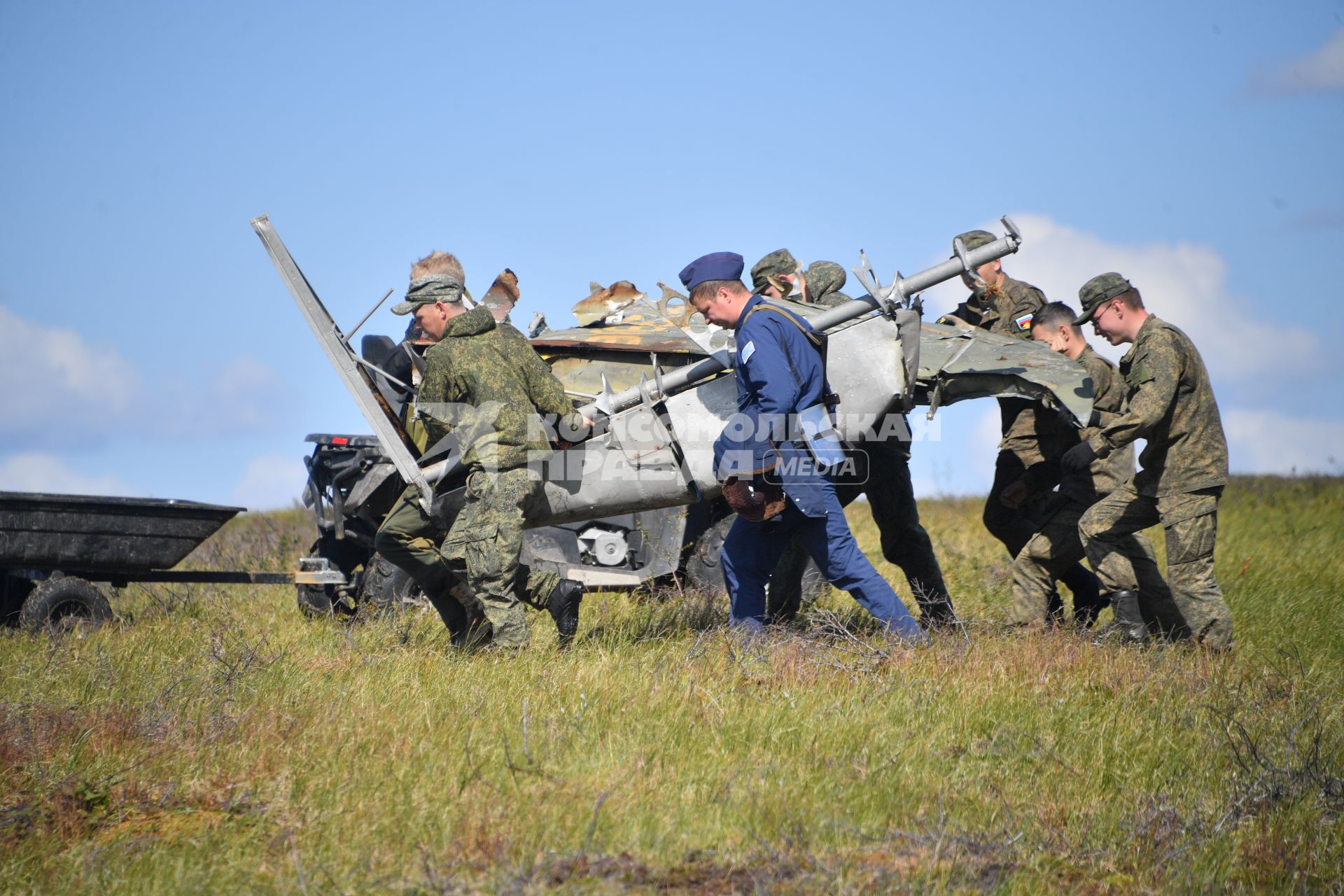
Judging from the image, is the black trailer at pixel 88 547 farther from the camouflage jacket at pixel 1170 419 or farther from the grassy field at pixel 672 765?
the camouflage jacket at pixel 1170 419

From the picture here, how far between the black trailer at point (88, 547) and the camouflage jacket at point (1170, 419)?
16.2 ft

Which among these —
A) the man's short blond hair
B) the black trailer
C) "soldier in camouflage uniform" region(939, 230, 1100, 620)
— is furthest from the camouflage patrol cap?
the black trailer

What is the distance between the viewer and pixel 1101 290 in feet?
20.0

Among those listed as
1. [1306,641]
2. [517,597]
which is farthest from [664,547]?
[1306,641]

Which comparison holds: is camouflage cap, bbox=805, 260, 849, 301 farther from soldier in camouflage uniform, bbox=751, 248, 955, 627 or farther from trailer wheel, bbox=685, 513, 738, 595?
trailer wheel, bbox=685, 513, 738, 595

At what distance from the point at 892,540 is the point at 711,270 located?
2.03 meters

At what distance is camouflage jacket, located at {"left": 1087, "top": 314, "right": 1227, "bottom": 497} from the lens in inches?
227

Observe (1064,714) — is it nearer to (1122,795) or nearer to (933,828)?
(1122,795)

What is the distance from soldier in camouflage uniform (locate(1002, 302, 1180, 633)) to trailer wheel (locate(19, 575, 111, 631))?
5.32m

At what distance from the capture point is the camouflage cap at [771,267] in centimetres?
741

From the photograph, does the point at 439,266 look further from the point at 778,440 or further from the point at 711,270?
the point at 778,440

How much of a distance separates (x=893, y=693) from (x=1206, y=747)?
3.94ft

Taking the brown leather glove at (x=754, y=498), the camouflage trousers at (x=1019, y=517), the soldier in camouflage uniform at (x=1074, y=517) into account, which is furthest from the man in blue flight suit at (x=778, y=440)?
the camouflage trousers at (x=1019, y=517)

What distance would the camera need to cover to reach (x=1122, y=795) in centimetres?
414
